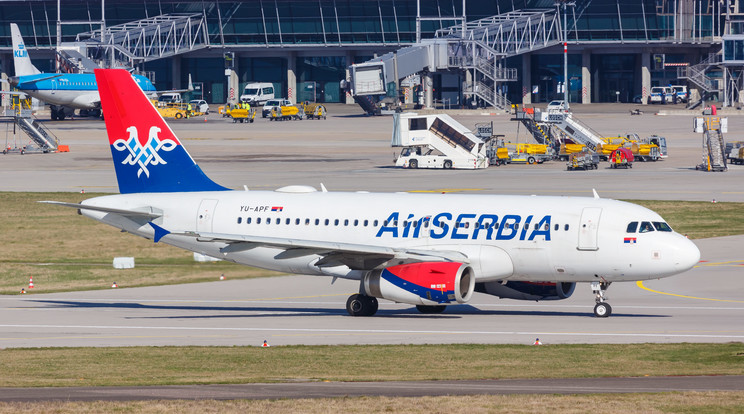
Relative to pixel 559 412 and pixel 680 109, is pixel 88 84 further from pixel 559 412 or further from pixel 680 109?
pixel 559 412

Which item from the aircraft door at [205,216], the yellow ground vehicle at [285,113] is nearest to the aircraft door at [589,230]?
the aircraft door at [205,216]

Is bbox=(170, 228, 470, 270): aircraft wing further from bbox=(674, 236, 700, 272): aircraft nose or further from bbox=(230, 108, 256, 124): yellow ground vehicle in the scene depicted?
bbox=(230, 108, 256, 124): yellow ground vehicle

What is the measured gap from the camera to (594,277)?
41062 millimetres

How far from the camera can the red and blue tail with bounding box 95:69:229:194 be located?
47000 millimetres

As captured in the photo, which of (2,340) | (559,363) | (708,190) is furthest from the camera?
(708,190)

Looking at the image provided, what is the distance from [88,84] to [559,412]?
494 ft

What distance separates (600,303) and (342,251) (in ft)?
31.6

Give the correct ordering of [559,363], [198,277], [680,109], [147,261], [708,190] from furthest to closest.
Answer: [680,109] < [708,190] < [147,261] < [198,277] < [559,363]

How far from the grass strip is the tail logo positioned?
1298 centimetres

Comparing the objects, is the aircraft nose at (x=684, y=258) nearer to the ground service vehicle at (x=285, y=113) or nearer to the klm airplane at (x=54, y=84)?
the klm airplane at (x=54, y=84)

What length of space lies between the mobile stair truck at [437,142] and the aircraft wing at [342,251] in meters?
65.2

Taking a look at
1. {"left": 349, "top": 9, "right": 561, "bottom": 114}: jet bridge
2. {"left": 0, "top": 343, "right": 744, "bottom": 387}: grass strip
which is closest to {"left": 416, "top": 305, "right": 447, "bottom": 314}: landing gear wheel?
{"left": 0, "top": 343, "right": 744, "bottom": 387}: grass strip

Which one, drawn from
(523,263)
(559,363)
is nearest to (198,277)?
(523,263)

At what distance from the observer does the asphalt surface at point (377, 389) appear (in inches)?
1045
